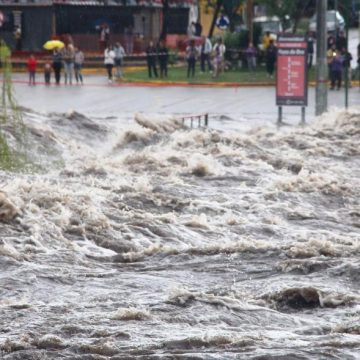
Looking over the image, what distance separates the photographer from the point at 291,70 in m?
34.3

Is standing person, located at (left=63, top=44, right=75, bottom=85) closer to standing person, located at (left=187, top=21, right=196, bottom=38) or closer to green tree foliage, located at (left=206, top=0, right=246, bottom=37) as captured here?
green tree foliage, located at (left=206, top=0, right=246, bottom=37)

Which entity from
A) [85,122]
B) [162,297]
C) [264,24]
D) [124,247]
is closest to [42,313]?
[162,297]

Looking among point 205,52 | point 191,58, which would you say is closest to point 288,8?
point 205,52

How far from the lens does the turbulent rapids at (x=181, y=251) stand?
12695 millimetres

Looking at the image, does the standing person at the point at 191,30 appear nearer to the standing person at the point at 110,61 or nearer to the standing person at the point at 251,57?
the standing person at the point at 251,57

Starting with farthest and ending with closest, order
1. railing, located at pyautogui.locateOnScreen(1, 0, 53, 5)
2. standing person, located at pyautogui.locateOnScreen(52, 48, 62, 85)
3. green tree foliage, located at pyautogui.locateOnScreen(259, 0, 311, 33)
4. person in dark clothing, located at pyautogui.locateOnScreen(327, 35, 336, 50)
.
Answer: railing, located at pyautogui.locateOnScreen(1, 0, 53, 5) < green tree foliage, located at pyautogui.locateOnScreen(259, 0, 311, 33) < person in dark clothing, located at pyautogui.locateOnScreen(327, 35, 336, 50) < standing person, located at pyautogui.locateOnScreen(52, 48, 62, 85)

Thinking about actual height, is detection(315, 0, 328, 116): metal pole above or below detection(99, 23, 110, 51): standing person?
above

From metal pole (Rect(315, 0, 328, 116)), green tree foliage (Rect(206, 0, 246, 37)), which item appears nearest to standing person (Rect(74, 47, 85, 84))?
green tree foliage (Rect(206, 0, 246, 37))

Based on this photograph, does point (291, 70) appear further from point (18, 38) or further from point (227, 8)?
point (227, 8)

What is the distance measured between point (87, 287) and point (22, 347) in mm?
2855

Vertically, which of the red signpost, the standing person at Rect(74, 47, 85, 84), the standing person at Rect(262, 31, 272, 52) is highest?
the red signpost

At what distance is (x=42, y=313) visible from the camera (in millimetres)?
13703

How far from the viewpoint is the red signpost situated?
34219 millimetres

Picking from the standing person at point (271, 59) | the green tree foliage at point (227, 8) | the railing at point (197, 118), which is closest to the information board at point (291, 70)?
the railing at point (197, 118)
